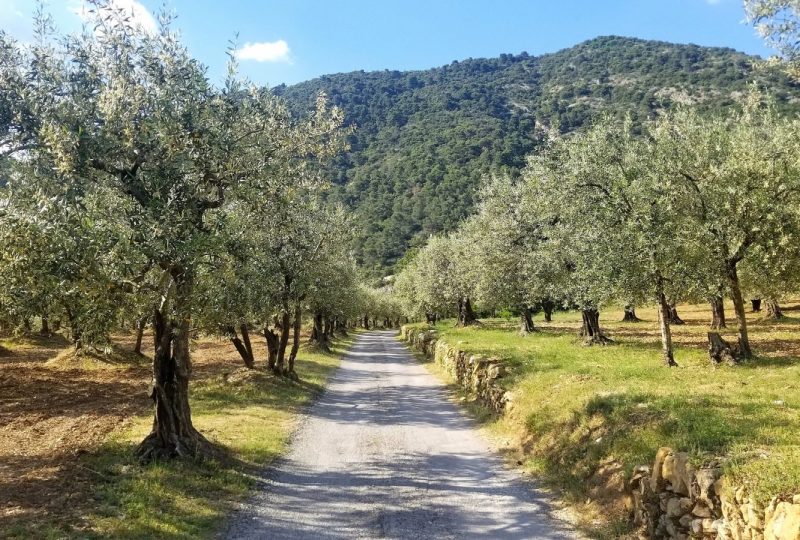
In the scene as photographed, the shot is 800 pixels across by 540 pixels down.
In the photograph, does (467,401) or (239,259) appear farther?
(467,401)

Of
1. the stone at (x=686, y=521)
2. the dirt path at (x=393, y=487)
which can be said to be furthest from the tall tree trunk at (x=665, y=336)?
the stone at (x=686, y=521)

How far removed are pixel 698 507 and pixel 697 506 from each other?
0.02 metres

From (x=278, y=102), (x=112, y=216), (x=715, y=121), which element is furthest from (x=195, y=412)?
(x=715, y=121)

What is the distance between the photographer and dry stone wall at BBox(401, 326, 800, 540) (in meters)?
6.69

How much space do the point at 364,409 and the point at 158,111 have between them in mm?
14547

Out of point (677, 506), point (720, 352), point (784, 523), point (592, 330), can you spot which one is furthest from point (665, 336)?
point (784, 523)

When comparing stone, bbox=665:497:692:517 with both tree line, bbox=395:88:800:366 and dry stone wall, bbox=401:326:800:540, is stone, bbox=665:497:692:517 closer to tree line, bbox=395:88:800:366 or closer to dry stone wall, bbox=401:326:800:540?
dry stone wall, bbox=401:326:800:540

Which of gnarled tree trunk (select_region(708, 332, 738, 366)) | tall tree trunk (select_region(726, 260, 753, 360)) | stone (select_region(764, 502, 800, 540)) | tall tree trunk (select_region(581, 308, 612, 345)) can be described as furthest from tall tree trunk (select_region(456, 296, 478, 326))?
stone (select_region(764, 502, 800, 540))

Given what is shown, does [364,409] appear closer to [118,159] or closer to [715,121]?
[118,159]

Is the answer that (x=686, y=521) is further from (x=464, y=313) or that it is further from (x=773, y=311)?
(x=464, y=313)

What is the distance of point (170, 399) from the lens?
13672 millimetres

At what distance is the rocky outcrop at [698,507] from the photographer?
6680 mm

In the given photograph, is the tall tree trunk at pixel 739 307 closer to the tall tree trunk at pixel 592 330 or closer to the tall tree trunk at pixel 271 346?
the tall tree trunk at pixel 592 330

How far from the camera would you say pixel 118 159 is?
11.7m
